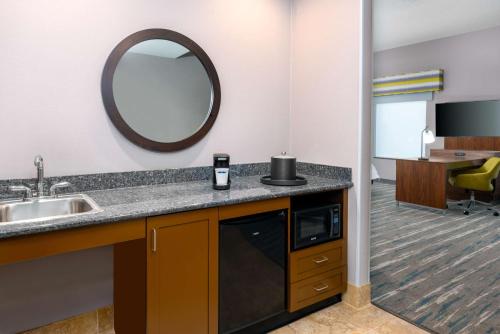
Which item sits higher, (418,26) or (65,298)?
(418,26)

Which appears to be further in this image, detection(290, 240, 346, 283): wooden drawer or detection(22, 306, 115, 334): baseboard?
detection(290, 240, 346, 283): wooden drawer

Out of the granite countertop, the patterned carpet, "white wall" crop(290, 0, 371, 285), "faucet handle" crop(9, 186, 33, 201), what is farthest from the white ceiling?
"faucet handle" crop(9, 186, 33, 201)

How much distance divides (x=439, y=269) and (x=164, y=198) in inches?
96.2

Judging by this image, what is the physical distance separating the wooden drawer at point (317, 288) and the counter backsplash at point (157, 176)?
65 cm

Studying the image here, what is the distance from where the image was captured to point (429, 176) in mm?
4945

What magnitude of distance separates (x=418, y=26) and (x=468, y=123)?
1850mm

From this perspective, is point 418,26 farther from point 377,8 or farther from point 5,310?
point 5,310

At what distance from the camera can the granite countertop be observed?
4.35 ft

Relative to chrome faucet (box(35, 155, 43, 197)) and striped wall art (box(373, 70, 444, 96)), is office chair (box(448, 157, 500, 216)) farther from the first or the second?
chrome faucet (box(35, 155, 43, 197))

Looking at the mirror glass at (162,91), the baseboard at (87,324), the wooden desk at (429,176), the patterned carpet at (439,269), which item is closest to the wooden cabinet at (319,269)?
the patterned carpet at (439,269)

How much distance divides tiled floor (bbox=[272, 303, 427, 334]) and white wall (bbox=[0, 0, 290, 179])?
1.19m

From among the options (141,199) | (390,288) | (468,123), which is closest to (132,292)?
→ (141,199)

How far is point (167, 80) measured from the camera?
2.20 meters

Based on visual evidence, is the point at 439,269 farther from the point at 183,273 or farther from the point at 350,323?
the point at 183,273
